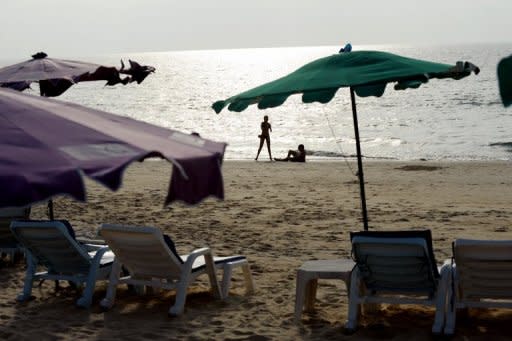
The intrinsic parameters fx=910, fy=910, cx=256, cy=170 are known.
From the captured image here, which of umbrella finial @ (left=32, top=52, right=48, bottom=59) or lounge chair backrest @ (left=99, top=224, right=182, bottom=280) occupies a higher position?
umbrella finial @ (left=32, top=52, right=48, bottom=59)

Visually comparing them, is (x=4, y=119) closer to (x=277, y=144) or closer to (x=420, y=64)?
(x=420, y=64)

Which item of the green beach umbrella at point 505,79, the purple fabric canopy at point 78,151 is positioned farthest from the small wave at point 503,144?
the purple fabric canopy at point 78,151

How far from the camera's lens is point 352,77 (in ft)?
22.3

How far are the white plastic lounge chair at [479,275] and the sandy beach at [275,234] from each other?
0.83ft

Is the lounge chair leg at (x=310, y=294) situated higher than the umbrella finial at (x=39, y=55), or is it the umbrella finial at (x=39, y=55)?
the umbrella finial at (x=39, y=55)

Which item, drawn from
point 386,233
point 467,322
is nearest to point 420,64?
point 386,233

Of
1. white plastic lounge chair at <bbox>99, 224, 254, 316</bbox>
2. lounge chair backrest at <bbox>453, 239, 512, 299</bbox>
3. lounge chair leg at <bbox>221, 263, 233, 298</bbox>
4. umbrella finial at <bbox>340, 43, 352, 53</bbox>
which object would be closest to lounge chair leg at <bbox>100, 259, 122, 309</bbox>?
white plastic lounge chair at <bbox>99, 224, 254, 316</bbox>

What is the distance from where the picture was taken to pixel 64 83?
9.29 meters

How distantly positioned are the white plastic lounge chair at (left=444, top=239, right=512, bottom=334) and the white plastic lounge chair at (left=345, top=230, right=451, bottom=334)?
0.26ft

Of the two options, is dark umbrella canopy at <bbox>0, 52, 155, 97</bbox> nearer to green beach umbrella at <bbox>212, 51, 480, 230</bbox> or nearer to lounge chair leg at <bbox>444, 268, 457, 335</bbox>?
green beach umbrella at <bbox>212, 51, 480, 230</bbox>

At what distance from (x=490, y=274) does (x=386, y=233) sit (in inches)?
29.4

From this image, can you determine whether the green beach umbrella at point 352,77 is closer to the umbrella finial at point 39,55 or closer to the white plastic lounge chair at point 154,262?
the white plastic lounge chair at point 154,262

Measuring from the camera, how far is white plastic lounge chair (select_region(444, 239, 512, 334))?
6016 mm

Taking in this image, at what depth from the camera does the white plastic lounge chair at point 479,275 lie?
602 cm
